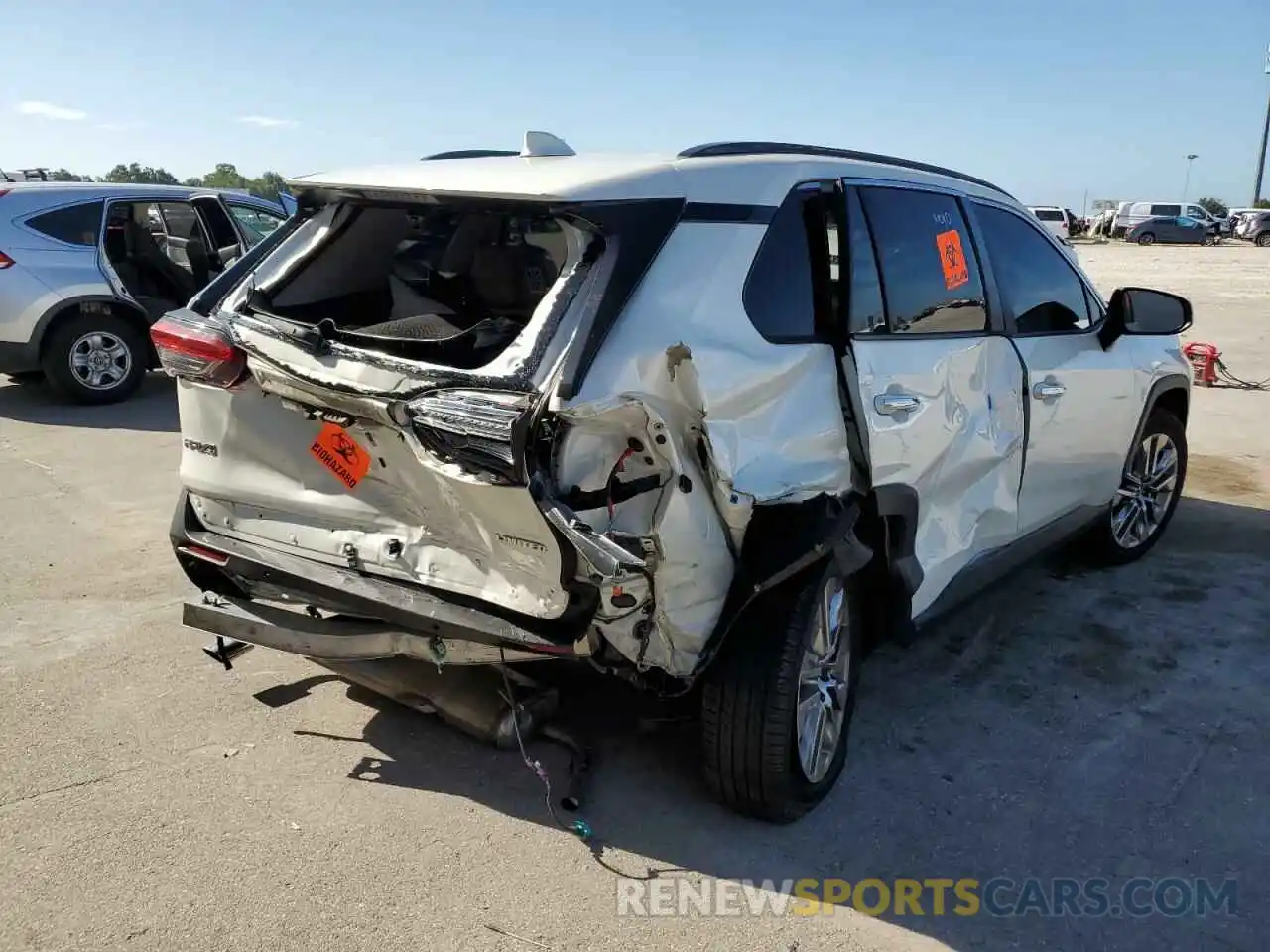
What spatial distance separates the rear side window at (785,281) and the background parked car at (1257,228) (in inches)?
1894

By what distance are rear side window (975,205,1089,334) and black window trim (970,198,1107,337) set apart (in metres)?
0.01

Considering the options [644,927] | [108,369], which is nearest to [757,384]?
[644,927]

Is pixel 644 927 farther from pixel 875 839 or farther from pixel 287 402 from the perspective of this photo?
pixel 287 402

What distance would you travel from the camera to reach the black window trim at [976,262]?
3.42 meters

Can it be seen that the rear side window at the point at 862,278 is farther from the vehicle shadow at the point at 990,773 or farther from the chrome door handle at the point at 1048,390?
the vehicle shadow at the point at 990,773

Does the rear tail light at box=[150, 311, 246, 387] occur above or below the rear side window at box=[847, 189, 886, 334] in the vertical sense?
below

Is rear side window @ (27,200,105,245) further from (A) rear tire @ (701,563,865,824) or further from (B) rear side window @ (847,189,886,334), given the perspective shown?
(A) rear tire @ (701,563,865,824)

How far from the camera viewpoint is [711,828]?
3.10 m

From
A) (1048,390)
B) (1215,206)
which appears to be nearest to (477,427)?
(1048,390)

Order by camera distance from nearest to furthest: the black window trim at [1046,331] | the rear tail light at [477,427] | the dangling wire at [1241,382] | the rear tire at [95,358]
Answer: the rear tail light at [477,427]
the black window trim at [1046,331]
the rear tire at [95,358]
the dangling wire at [1241,382]

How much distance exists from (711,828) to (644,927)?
468 mm

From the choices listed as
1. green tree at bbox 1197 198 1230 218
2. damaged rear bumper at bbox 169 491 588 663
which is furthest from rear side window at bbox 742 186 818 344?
green tree at bbox 1197 198 1230 218

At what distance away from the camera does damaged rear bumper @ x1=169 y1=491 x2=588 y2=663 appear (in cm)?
272

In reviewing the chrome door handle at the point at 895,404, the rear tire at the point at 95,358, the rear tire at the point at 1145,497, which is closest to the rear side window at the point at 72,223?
the rear tire at the point at 95,358
